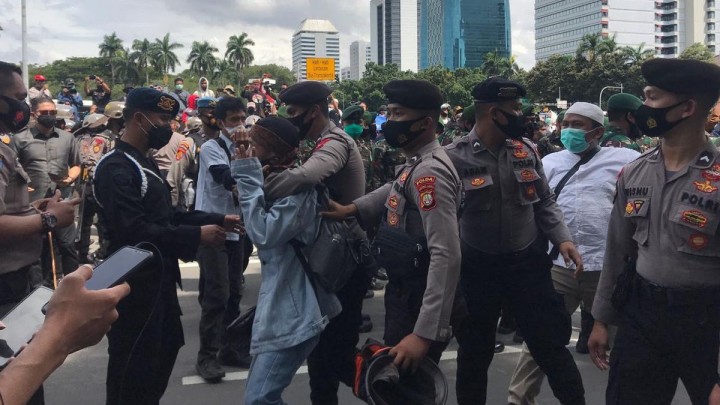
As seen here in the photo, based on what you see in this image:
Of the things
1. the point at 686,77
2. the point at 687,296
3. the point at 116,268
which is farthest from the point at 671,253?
the point at 116,268

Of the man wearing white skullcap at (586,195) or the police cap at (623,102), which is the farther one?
the police cap at (623,102)

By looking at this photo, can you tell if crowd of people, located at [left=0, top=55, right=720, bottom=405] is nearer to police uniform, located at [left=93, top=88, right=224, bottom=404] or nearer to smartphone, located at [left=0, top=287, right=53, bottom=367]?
police uniform, located at [left=93, top=88, right=224, bottom=404]

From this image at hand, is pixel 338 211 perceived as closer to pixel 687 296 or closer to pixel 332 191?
pixel 332 191

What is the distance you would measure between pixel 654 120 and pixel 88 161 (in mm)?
7629

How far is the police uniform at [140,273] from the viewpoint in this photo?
341 centimetres

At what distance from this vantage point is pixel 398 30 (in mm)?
184500

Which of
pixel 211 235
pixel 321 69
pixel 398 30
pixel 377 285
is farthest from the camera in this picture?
pixel 398 30

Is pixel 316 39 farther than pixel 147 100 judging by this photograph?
Yes

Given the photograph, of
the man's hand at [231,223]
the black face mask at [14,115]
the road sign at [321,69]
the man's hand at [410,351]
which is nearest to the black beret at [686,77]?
the man's hand at [410,351]

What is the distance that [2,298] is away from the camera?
3.53 meters

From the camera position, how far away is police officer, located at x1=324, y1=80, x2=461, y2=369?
9.61 feet

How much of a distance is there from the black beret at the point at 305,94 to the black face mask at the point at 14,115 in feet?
4.44

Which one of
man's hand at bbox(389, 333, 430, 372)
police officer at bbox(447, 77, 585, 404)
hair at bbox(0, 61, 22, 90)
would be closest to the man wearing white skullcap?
police officer at bbox(447, 77, 585, 404)

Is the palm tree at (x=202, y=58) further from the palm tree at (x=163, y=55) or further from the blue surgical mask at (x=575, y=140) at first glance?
the blue surgical mask at (x=575, y=140)
